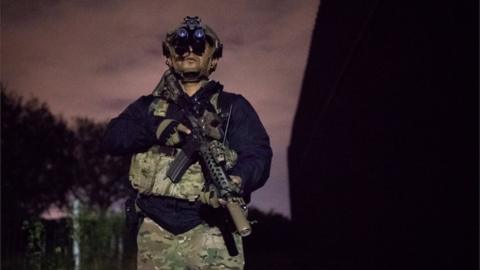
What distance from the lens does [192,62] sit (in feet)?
10.7

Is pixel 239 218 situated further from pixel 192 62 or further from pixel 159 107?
pixel 192 62

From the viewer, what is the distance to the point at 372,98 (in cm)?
711

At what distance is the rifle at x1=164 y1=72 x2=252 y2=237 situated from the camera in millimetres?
2703

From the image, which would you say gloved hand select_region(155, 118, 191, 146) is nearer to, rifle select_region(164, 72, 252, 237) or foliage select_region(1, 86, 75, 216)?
rifle select_region(164, 72, 252, 237)

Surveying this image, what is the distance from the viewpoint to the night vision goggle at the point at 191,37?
312 centimetres

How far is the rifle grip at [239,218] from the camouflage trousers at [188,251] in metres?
0.34

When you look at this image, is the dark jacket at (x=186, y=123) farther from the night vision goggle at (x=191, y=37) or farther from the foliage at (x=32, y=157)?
the foliage at (x=32, y=157)

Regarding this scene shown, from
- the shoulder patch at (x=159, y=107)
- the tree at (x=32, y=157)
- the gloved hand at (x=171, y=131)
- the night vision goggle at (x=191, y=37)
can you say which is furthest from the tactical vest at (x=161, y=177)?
the tree at (x=32, y=157)

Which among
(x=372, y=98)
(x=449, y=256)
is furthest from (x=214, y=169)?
(x=372, y=98)

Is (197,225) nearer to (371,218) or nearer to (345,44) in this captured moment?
(371,218)

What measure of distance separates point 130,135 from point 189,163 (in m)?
0.37

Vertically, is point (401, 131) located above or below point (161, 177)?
above

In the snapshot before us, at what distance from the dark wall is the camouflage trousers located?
174cm

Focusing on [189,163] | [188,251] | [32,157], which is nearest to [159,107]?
[189,163]
